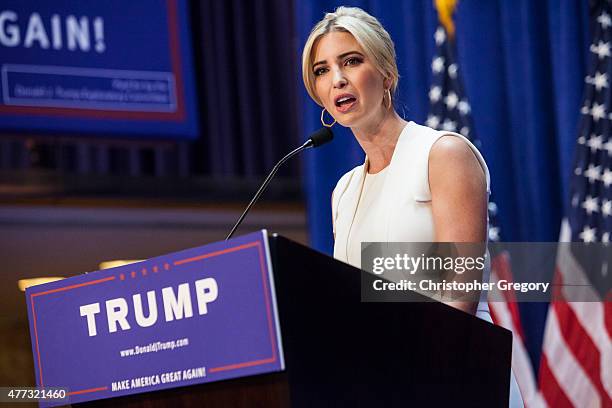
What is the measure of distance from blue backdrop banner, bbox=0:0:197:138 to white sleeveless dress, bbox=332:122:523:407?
2.40m

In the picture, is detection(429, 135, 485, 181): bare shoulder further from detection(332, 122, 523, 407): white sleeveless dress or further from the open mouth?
the open mouth

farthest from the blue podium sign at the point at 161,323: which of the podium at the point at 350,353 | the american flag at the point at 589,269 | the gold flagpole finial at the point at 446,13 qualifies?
the gold flagpole finial at the point at 446,13

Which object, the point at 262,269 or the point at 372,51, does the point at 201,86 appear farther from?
the point at 262,269

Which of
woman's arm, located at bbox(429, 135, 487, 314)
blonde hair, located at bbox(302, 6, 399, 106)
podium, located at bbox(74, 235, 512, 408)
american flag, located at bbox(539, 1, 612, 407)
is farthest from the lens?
american flag, located at bbox(539, 1, 612, 407)

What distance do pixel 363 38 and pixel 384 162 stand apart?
24cm

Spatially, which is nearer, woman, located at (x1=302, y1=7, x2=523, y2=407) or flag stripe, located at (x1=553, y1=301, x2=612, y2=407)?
woman, located at (x1=302, y1=7, x2=523, y2=407)

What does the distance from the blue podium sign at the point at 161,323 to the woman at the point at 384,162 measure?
0.47 m

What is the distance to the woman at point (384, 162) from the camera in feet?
5.62

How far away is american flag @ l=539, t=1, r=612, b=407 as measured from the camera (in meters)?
4.24

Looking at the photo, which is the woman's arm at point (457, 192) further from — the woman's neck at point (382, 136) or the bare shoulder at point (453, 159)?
the woman's neck at point (382, 136)

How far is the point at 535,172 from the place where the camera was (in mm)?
4871

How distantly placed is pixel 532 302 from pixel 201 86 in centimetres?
204

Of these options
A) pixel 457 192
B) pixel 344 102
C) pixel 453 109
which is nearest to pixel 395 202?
A: pixel 457 192

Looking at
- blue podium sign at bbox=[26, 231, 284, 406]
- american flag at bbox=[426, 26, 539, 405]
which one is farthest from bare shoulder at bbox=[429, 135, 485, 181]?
american flag at bbox=[426, 26, 539, 405]
